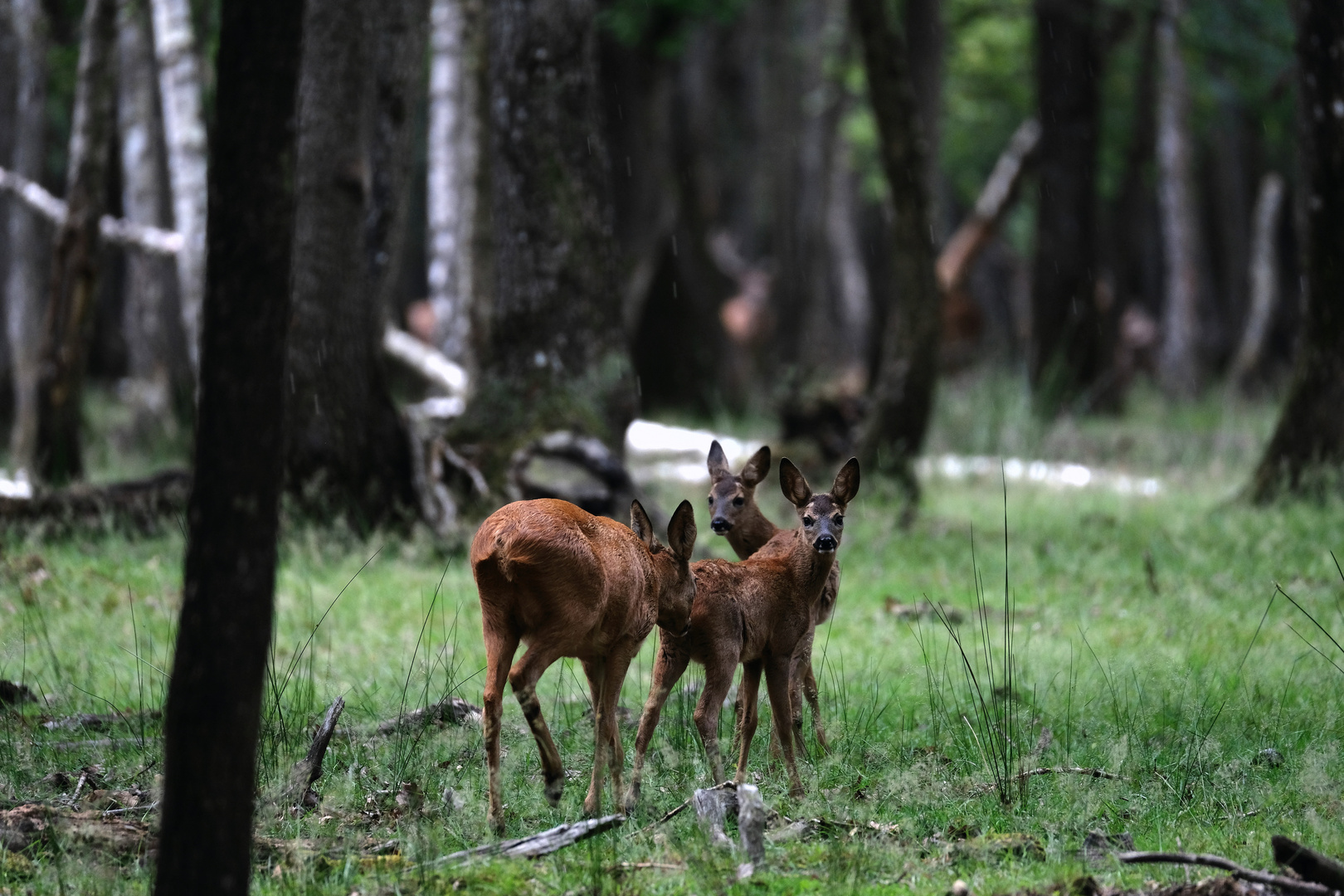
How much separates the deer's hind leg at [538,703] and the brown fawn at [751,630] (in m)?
0.27

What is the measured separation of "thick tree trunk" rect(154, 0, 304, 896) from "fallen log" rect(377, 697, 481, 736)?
2.03 metres

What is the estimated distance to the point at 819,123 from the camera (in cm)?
2448

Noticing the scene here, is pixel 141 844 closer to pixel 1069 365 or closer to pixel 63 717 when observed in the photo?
pixel 63 717

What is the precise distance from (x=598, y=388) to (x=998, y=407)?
5914 mm

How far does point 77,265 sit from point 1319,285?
9420 mm

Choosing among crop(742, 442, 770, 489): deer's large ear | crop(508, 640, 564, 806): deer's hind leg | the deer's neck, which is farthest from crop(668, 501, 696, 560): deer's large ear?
the deer's neck

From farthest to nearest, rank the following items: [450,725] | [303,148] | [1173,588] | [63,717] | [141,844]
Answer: [303,148] < [1173,588] < [63,717] < [450,725] < [141,844]

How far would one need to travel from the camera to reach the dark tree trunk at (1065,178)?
18.4 meters

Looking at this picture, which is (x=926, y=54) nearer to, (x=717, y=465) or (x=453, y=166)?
(x=453, y=166)

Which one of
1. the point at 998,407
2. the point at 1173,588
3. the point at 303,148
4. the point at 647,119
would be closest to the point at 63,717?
the point at 303,148

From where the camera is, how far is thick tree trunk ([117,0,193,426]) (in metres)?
15.7

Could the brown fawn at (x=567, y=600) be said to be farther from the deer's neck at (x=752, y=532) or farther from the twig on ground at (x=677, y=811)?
the deer's neck at (x=752, y=532)

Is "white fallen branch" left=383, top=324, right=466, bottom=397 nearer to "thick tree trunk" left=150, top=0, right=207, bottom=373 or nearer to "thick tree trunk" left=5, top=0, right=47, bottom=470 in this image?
"thick tree trunk" left=150, top=0, right=207, bottom=373

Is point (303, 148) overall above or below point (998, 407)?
above
